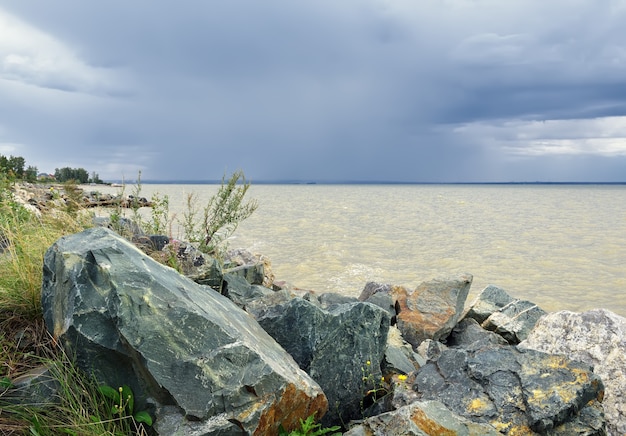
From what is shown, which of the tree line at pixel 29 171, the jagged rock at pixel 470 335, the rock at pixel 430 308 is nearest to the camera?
the jagged rock at pixel 470 335

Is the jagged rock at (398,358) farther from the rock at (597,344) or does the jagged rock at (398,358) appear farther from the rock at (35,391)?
the rock at (35,391)

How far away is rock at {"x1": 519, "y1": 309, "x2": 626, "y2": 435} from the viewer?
5145 millimetres

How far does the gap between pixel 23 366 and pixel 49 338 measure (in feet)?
1.02

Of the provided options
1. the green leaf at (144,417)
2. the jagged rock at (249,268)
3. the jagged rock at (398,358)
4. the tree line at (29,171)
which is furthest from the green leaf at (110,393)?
the tree line at (29,171)

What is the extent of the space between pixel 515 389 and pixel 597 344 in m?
1.82

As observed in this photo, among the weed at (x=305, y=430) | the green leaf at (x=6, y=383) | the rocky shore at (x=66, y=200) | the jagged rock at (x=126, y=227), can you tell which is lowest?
the weed at (x=305, y=430)

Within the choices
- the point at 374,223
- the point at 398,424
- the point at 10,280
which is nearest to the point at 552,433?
the point at 398,424

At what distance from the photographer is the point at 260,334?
4574mm

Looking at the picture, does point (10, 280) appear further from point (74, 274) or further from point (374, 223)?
point (374, 223)

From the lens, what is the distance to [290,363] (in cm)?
428

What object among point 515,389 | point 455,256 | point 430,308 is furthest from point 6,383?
point 455,256

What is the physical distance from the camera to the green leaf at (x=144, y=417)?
143 inches

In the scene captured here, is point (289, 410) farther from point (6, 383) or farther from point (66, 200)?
point (66, 200)

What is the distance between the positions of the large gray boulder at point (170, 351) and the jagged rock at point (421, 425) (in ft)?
1.67
